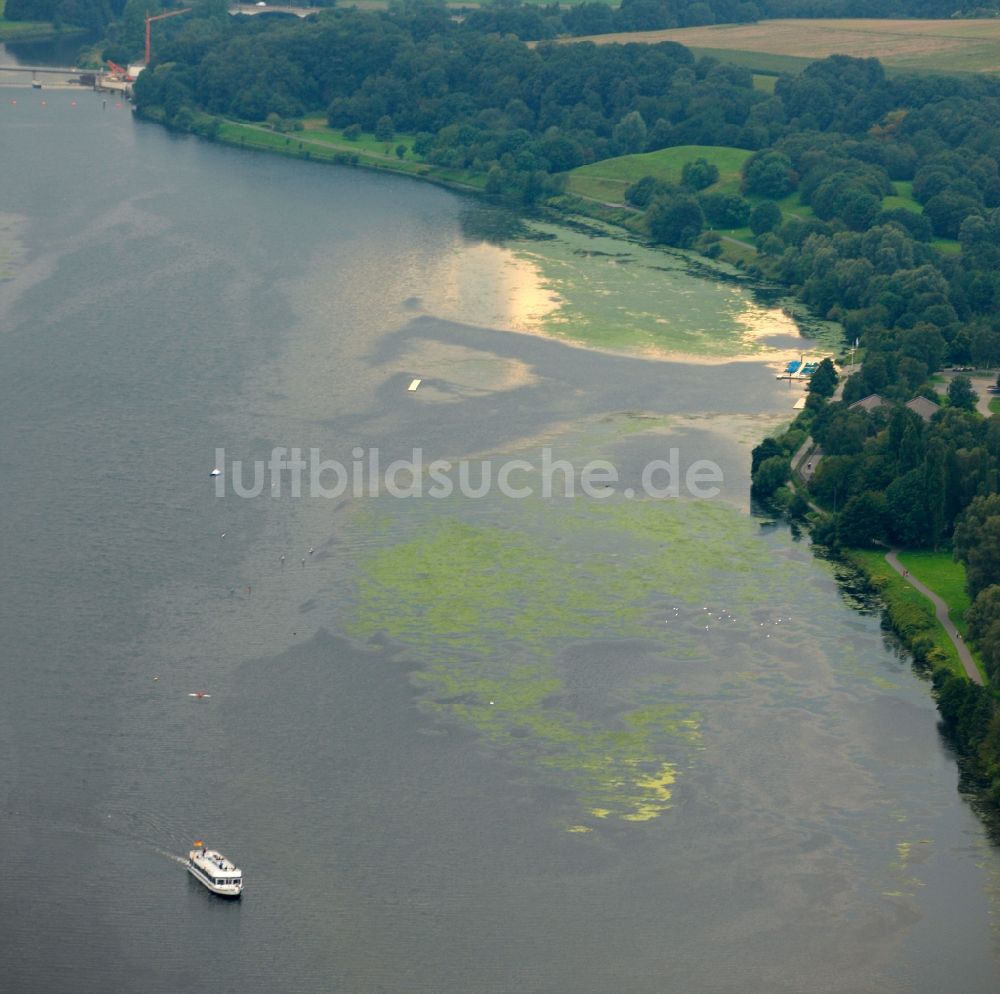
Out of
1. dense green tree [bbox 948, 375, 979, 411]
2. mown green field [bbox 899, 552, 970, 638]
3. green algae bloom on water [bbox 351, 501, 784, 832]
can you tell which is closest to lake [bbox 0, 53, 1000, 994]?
green algae bloom on water [bbox 351, 501, 784, 832]

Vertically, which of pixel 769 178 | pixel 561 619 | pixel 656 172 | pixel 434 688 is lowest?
pixel 434 688

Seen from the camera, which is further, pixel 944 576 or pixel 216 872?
pixel 944 576

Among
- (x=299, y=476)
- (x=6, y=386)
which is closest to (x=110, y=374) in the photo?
(x=6, y=386)

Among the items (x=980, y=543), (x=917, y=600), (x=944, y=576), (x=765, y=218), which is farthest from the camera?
(x=765, y=218)

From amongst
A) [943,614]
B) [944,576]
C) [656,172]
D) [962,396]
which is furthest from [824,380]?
[656,172]

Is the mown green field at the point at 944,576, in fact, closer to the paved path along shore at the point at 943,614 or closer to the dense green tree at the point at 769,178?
the paved path along shore at the point at 943,614

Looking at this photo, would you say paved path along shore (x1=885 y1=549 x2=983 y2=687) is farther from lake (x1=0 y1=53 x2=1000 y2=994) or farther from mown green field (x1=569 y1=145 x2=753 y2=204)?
mown green field (x1=569 y1=145 x2=753 y2=204)

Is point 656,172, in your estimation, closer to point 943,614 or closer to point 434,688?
point 943,614
